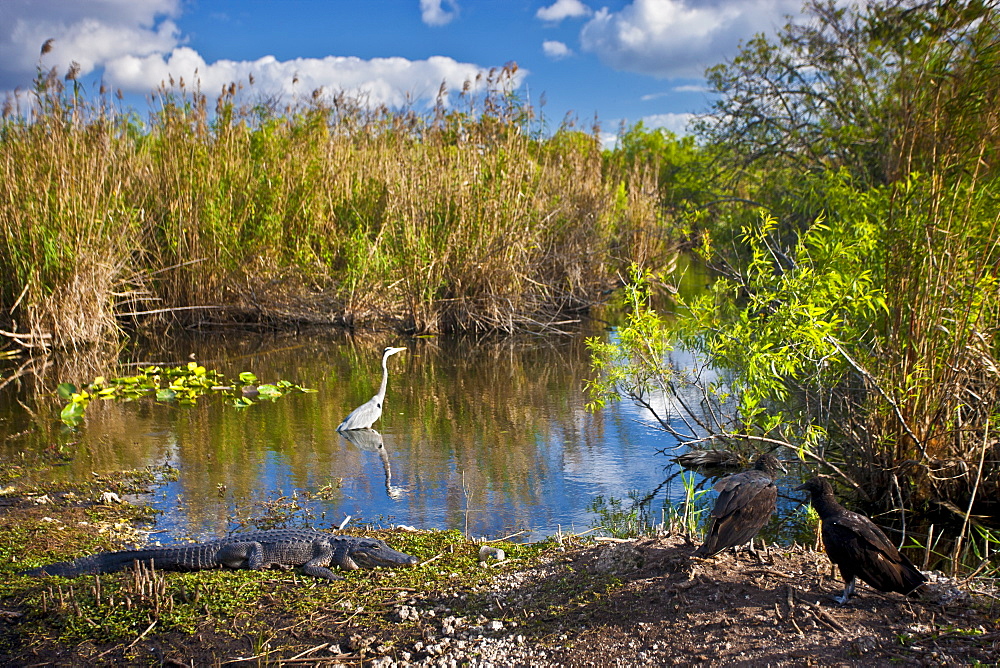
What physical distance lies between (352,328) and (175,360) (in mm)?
2929

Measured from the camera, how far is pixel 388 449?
21.7 ft

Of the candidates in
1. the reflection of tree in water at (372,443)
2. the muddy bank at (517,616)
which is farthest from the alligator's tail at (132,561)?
the reflection of tree in water at (372,443)

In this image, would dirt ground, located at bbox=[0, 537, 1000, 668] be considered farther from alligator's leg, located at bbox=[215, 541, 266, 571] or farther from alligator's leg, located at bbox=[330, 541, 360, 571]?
alligator's leg, located at bbox=[215, 541, 266, 571]

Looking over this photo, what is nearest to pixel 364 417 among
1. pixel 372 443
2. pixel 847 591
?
pixel 372 443

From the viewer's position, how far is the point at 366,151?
13.0 m

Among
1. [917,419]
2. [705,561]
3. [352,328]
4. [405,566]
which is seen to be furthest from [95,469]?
[352,328]

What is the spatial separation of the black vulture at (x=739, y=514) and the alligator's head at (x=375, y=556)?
143cm

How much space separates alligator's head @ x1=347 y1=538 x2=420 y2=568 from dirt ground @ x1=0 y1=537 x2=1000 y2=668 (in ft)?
1.24

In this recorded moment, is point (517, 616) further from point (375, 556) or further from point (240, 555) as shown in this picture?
point (240, 555)

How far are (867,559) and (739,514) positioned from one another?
20.4 inches

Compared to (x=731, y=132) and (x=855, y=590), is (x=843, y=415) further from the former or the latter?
(x=731, y=132)

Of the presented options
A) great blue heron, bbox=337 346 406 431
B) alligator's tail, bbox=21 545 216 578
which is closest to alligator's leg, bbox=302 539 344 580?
alligator's tail, bbox=21 545 216 578

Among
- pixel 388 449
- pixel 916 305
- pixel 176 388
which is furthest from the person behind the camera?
pixel 176 388

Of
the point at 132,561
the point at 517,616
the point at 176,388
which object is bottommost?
the point at 517,616
